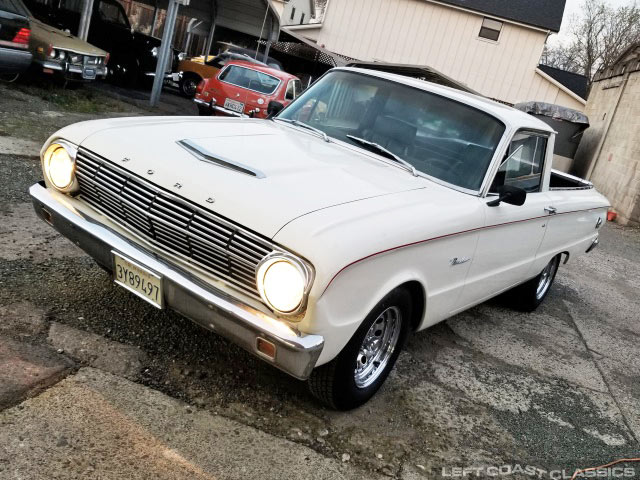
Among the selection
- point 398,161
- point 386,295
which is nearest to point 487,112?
point 398,161

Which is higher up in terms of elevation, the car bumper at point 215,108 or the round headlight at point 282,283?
the round headlight at point 282,283

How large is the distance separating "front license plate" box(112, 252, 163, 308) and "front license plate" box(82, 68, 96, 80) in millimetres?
9159

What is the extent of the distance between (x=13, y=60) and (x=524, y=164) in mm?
7850

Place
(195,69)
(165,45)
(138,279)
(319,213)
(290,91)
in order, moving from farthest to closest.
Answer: (195,69) < (290,91) < (165,45) < (138,279) < (319,213)

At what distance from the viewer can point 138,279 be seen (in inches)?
Result: 113

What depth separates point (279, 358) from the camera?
254cm

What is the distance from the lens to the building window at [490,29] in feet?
80.5

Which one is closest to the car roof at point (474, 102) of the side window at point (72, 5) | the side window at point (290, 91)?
the side window at point (290, 91)

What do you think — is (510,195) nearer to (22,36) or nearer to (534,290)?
(534,290)

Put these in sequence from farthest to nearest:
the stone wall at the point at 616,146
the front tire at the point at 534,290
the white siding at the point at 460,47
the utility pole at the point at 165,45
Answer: the white siding at the point at 460,47, the stone wall at the point at 616,146, the utility pole at the point at 165,45, the front tire at the point at 534,290

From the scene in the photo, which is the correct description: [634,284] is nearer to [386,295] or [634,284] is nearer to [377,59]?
[386,295]

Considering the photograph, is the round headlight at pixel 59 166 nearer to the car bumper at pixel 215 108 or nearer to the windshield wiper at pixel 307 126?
the windshield wiper at pixel 307 126

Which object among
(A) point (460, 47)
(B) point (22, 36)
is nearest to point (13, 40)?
(B) point (22, 36)

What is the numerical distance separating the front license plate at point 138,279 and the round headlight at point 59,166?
Result: 0.59 metres
